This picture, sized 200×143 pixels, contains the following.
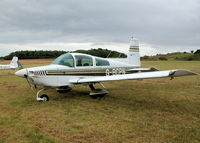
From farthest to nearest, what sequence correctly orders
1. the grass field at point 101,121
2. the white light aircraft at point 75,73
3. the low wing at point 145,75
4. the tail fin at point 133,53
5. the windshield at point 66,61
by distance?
the tail fin at point 133,53 < the windshield at point 66,61 < the white light aircraft at point 75,73 < the low wing at point 145,75 < the grass field at point 101,121

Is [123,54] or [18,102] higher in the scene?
[123,54]

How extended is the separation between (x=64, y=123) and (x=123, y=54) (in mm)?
8561

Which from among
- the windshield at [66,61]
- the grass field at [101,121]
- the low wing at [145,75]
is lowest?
the grass field at [101,121]

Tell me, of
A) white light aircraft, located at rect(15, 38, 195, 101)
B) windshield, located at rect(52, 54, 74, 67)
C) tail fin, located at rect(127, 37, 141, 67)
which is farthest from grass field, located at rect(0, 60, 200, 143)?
tail fin, located at rect(127, 37, 141, 67)

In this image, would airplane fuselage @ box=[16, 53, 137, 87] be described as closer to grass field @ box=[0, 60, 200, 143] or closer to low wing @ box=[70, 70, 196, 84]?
low wing @ box=[70, 70, 196, 84]

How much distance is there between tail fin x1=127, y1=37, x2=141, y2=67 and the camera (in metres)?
11.4

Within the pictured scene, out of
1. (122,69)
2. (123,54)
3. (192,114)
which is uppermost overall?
(123,54)

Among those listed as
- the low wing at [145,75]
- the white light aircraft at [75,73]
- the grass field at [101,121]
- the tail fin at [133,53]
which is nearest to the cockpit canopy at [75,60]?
the white light aircraft at [75,73]

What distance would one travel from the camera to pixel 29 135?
4.24 metres

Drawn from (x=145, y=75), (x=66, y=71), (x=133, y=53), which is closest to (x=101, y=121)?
(x=145, y=75)

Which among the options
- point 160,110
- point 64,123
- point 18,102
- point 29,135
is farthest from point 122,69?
point 29,135

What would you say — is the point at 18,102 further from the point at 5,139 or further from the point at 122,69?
the point at 122,69

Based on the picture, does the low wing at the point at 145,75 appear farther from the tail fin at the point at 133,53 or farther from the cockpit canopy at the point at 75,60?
the tail fin at the point at 133,53

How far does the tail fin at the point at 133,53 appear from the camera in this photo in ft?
37.4
